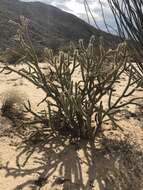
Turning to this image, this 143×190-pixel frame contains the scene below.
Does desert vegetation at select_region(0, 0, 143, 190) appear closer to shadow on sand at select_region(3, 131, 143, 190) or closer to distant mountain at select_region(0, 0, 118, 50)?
shadow on sand at select_region(3, 131, 143, 190)

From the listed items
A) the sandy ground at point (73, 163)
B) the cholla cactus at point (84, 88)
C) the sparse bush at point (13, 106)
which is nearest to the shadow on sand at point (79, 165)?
the sandy ground at point (73, 163)

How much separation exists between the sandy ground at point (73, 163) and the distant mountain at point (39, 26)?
440 inches

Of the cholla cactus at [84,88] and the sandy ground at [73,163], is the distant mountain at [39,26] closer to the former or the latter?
the cholla cactus at [84,88]

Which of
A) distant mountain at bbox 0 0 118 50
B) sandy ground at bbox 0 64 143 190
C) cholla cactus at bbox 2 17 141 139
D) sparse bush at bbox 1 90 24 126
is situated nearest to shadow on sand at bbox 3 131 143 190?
sandy ground at bbox 0 64 143 190

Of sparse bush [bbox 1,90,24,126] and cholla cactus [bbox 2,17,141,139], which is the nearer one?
cholla cactus [bbox 2,17,141,139]

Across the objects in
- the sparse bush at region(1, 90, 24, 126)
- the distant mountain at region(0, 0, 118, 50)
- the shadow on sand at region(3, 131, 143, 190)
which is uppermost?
the distant mountain at region(0, 0, 118, 50)

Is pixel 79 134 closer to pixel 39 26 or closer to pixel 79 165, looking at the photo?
pixel 79 165

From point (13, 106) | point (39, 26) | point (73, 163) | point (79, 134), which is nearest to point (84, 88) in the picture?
point (79, 134)

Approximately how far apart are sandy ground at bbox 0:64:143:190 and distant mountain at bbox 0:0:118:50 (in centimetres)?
1117

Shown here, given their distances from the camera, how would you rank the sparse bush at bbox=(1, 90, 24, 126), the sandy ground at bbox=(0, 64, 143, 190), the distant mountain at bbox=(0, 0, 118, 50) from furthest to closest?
the distant mountain at bbox=(0, 0, 118, 50)
the sparse bush at bbox=(1, 90, 24, 126)
the sandy ground at bbox=(0, 64, 143, 190)

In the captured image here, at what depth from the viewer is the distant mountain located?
93.7 feet

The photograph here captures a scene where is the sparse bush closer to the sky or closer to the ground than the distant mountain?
closer to the ground

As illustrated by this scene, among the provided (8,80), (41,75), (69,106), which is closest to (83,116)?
(69,106)

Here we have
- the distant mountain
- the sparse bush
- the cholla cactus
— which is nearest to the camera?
the cholla cactus
